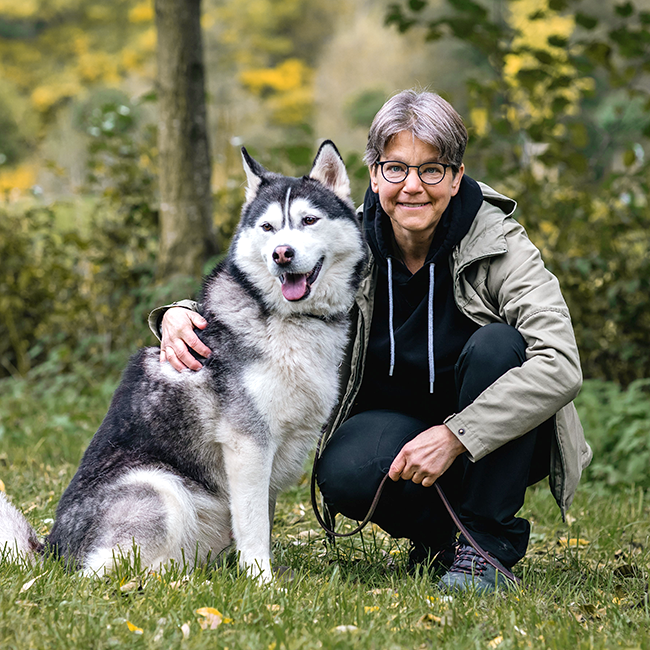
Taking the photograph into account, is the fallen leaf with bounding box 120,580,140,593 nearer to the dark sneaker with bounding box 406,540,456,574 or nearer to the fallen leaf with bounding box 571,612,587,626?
the dark sneaker with bounding box 406,540,456,574

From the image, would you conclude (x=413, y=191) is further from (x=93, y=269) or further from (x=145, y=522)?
(x=93, y=269)

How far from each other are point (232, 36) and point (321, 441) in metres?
27.8

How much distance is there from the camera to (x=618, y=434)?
14.5 feet

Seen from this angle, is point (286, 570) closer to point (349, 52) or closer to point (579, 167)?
point (579, 167)

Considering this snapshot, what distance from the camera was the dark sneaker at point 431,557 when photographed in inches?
105

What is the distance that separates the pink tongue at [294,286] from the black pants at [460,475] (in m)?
0.58

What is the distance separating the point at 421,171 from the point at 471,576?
4.64 ft

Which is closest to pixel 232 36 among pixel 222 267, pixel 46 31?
pixel 46 31

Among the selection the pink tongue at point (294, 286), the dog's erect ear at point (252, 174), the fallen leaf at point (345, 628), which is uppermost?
the dog's erect ear at point (252, 174)

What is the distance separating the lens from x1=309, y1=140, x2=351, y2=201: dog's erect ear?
108 inches

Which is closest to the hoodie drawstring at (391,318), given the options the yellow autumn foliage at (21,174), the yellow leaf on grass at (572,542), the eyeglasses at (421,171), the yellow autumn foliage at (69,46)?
the eyeglasses at (421,171)

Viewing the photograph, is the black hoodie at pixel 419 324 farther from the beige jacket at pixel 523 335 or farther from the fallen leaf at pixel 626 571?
the fallen leaf at pixel 626 571

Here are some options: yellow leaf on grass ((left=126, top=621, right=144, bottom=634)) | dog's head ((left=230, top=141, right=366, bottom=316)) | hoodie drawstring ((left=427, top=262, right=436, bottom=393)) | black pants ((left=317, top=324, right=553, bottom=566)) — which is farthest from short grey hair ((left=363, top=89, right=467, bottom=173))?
yellow leaf on grass ((left=126, top=621, right=144, bottom=634))

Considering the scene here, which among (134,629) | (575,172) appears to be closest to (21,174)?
(575,172)
